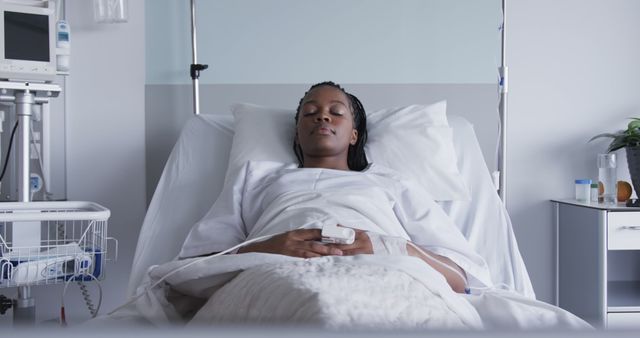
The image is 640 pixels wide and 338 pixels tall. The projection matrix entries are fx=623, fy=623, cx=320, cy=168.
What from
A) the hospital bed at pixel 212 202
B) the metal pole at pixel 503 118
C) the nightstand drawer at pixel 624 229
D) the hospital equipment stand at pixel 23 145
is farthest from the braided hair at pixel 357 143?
the nightstand drawer at pixel 624 229

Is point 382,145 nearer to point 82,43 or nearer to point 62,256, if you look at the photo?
point 62,256

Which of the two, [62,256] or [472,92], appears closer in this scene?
[62,256]

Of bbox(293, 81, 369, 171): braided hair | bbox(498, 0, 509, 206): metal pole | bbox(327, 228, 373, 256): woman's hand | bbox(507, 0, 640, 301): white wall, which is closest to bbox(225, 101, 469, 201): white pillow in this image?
bbox(293, 81, 369, 171): braided hair

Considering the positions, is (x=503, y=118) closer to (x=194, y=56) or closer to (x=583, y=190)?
(x=583, y=190)

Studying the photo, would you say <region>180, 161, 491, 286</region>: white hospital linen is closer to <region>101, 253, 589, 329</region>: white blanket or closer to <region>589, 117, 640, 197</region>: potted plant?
<region>101, 253, 589, 329</region>: white blanket

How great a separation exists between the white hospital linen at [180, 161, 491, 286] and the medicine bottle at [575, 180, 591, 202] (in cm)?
109

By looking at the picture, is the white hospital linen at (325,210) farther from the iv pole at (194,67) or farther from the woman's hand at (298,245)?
the iv pole at (194,67)

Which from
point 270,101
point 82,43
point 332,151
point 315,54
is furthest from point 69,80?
point 332,151

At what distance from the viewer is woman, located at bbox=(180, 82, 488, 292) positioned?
4.56ft

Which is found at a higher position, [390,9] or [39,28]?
[390,9]

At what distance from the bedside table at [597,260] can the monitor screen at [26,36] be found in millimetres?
2042

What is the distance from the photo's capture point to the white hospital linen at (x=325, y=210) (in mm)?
1509

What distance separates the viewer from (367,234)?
138cm

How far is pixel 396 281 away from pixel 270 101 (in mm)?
1675
